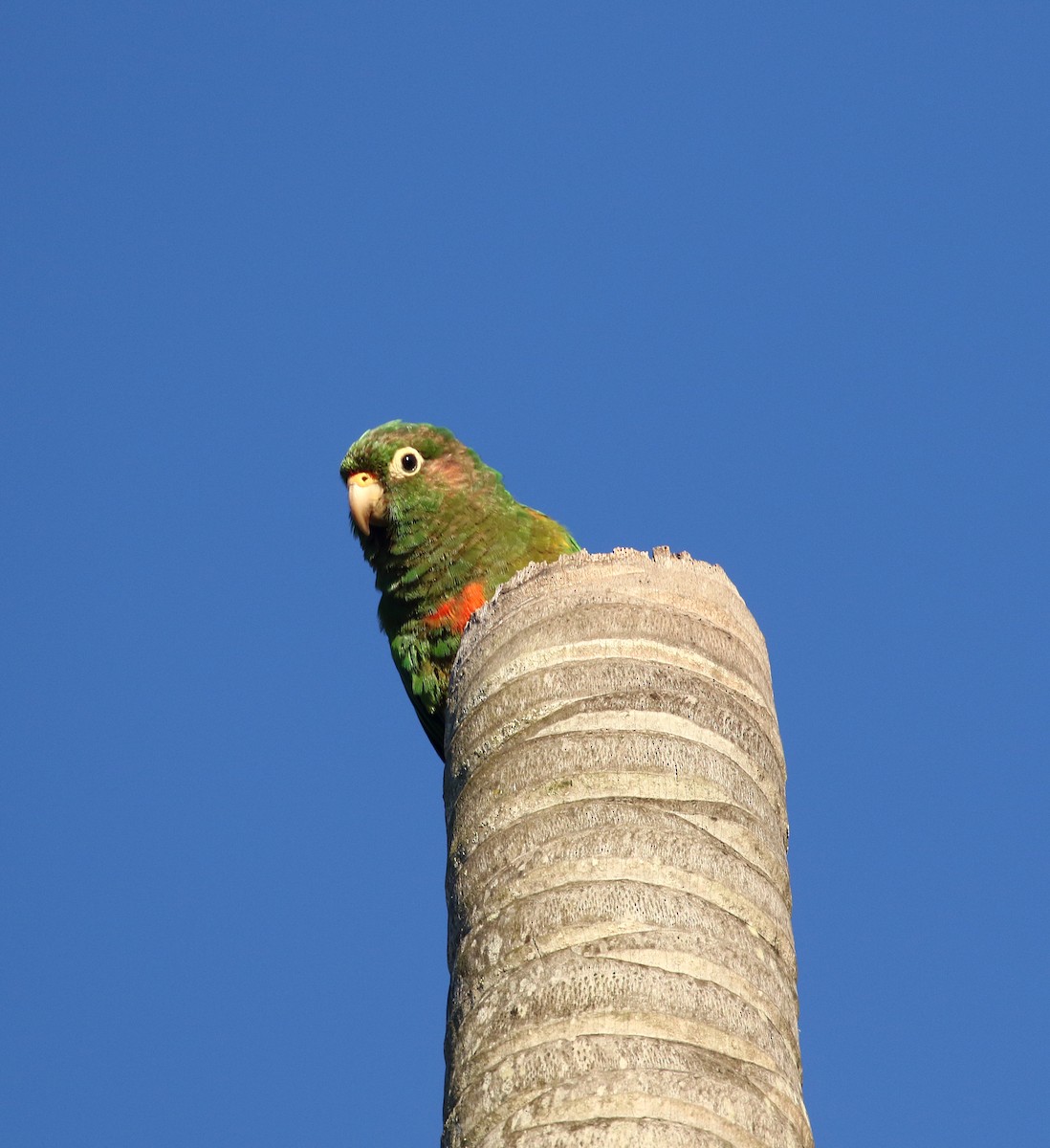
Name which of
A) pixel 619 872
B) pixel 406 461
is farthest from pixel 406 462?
pixel 619 872

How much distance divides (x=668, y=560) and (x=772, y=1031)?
1490mm

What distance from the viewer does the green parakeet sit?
7750 mm

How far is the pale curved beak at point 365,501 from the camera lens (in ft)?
27.3

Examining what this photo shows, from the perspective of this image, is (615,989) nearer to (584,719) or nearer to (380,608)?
(584,719)

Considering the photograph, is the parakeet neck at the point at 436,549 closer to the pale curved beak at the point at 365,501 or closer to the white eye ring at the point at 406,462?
the pale curved beak at the point at 365,501

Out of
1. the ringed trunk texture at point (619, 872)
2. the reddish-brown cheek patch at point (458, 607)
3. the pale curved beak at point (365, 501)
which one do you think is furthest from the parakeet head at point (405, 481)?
the ringed trunk texture at point (619, 872)

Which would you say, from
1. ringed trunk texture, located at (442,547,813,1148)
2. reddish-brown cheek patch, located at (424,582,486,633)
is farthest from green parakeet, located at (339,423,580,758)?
ringed trunk texture, located at (442,547,813,1148)

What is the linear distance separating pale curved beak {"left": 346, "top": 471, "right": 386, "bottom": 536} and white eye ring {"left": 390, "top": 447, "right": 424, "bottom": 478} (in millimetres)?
137

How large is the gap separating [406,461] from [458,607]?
1113mm

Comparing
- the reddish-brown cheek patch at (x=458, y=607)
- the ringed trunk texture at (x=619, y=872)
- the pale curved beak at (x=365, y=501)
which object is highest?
the pale curved beak at (x=365, y=501)

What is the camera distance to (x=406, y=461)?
841 centimetres

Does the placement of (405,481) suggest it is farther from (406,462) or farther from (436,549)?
(436,549)

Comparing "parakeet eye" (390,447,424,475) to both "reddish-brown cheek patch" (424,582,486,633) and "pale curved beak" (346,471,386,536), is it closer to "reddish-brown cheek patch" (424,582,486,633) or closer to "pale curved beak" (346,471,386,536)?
"pale curved beak" (346,471,386,536)

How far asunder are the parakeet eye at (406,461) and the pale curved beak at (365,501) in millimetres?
136
